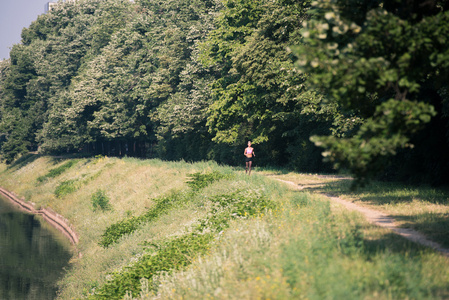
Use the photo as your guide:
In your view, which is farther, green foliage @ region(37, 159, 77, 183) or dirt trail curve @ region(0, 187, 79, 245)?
green foliage @ region(37, 159, 77, 183)

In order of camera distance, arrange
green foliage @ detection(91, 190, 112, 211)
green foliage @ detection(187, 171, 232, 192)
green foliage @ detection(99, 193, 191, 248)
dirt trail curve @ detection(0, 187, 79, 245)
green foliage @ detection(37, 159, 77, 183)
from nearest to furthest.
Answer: green foliage @ detection(187, 171, 232, 192) < green foliage @ detection(99, 193, 191, 248) < dirt trail curve @ detection(0, 187, 79, 245) < green foliage @ detection(91, 190, 112, 211) < green foliage @ detection(37, 159, 77, 183)

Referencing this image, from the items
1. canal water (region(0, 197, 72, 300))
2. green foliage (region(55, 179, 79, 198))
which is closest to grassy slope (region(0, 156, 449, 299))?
canal water (region(0, 197, 72, 300))

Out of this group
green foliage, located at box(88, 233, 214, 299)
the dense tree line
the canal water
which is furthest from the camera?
the canal water

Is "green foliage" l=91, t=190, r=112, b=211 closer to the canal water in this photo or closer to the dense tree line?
Result: the canal water

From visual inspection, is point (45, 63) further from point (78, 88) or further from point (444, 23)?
point (444, 23)

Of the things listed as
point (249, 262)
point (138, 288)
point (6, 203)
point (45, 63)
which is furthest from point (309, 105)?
point (45, 63)

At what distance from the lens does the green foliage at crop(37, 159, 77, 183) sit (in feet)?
194

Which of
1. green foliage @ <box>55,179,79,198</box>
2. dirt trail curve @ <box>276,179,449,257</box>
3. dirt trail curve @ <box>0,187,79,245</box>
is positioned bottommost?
dirt trail curve @ <box>0,187,79,245</box>

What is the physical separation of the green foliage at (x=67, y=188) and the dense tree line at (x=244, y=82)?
33.5ft

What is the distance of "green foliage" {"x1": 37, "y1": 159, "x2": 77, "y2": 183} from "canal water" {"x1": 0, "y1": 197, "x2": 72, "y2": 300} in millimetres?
16932

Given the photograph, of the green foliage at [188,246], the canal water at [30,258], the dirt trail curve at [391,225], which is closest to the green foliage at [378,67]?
the dirt trail curve at [391,225]

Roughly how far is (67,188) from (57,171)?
15.0 metres

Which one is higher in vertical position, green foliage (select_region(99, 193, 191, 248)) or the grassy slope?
the grassy slope

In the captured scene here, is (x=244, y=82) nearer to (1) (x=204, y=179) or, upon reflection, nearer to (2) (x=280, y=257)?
(1) (x=204, y=179)
